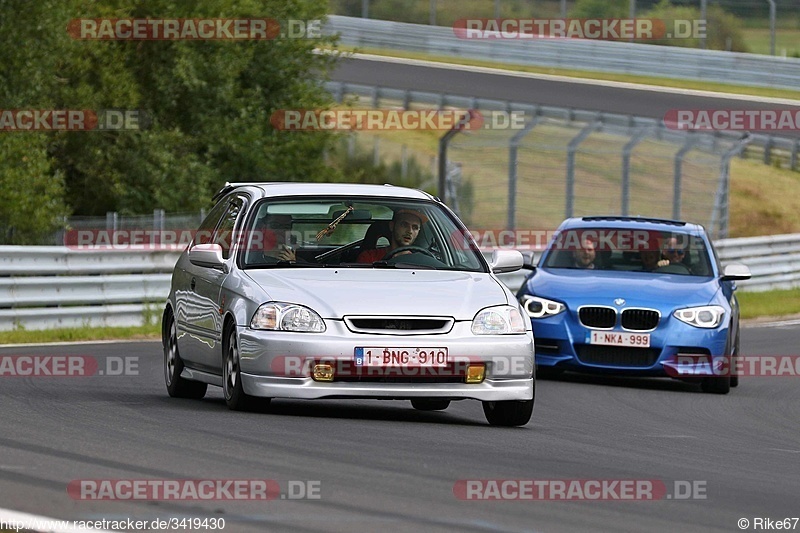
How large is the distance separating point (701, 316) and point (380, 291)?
5308 millimetres

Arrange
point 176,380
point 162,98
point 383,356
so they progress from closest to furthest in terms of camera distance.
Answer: point 383,356
point 176,380
point 162,98

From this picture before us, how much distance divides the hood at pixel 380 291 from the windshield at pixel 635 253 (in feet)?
17.4

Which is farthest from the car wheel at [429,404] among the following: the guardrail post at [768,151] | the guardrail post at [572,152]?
the guardrail post at [768,151]

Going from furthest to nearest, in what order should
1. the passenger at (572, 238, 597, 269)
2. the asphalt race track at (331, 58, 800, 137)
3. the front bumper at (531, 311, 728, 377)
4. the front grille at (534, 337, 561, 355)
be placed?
1. the asphalt race track at (331, 58, 800, 137)
2. the passenger at (572, 238, 597, 269)
3. the front grille at (534, 337, 561, 355)
4. the front bumper at (531, 311, 728, 377)

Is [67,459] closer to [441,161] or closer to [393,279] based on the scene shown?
[393,279]

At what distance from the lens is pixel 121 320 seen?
63.8 ft

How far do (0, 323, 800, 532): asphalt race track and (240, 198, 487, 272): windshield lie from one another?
3.22ft

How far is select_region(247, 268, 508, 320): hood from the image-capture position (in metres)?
10.1

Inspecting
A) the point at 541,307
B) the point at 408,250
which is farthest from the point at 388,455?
the point at 541,307

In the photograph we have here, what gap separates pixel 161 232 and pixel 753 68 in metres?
29.4

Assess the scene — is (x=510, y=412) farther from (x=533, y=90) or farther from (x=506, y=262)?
(x=533, y=90)

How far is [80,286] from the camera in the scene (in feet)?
62.2

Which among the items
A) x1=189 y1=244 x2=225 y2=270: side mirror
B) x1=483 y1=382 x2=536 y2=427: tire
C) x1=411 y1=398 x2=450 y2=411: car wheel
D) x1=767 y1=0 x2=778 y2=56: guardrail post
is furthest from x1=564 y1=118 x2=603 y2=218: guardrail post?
x1=767 y1=0 x2=778 y2=56: guardrail post

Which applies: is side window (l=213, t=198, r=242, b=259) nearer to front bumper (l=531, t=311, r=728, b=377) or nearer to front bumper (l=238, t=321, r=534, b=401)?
front bumper (l=238, t=321, r=534, b=401)
